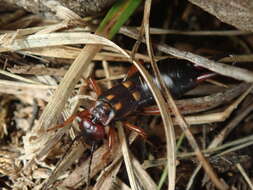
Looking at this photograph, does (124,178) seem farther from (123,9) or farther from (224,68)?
(123,9)

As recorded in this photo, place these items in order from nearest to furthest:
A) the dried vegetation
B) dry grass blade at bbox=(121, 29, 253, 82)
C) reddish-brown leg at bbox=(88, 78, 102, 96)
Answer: dry grass blade at bbox=(121, 29, 253, 82) → the dried vegetation → reddish-brown leg at bbox=(88, 78, 102, 96)

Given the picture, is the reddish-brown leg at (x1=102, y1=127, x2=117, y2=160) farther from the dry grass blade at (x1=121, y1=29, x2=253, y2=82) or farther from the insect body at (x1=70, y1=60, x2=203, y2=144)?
the dry grass blade at (x1=121, y1=29, x2=253, y2=82)

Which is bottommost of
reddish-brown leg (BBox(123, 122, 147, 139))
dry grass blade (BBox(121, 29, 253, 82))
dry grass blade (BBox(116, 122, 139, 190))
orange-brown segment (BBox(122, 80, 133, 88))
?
dry grass blade (BBox(116, 122, 139, 190))

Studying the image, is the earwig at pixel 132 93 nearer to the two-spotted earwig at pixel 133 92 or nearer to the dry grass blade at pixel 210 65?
the two-spotted earwig at pixel 133 92

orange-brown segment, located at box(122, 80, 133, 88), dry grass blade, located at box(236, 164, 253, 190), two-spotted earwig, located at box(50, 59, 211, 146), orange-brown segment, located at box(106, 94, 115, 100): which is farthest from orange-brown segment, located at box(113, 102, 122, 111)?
dry grass blade, located at box(236, 164, 253, 190)

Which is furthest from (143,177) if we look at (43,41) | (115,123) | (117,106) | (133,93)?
(43,41)

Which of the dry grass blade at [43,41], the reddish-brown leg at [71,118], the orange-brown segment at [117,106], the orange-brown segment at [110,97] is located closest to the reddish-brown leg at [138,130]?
the orange-brown segment at [117,106]

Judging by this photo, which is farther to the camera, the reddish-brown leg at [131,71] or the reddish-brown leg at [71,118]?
the reddish-brown leg at [131,71]
